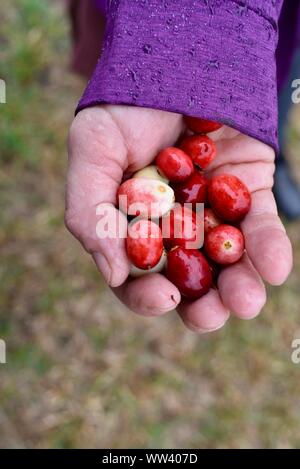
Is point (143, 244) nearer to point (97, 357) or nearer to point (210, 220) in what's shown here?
point (210, 220)

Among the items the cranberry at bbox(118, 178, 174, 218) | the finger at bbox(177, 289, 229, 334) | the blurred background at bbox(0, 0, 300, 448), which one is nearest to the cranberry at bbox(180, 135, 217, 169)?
the cranberry at bbox(118, 178, 174, 218)

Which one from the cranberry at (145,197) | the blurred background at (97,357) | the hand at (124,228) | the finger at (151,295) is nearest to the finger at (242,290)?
the hand at (124,228)

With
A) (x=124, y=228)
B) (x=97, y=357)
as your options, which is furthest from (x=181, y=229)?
(x=97, y=357)

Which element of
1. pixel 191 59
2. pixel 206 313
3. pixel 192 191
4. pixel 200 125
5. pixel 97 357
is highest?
pixel 191 59

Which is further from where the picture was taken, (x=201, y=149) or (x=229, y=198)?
(x=201, y=149)

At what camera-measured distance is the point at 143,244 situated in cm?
127

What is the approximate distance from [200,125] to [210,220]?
241 millimetres

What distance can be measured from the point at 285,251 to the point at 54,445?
1.06 meters

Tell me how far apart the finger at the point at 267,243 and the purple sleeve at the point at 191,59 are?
0.62 ft

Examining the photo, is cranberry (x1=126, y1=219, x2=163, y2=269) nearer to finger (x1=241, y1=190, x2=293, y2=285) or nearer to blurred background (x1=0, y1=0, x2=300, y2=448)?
finger (x1=241, y1=190, x2=293, y2=285)

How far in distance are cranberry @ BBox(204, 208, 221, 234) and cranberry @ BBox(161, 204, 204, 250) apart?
2cm

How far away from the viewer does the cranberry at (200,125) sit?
58.1 inches

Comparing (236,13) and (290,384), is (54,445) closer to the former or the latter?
(290,384)
